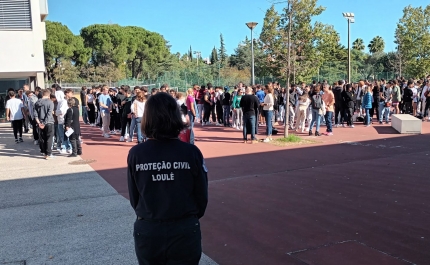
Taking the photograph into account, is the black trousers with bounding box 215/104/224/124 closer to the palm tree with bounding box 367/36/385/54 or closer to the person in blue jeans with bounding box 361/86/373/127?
the person in blue jeans with bounding box 361/86/373/127

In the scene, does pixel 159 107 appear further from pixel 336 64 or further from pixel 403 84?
pixel 336 64

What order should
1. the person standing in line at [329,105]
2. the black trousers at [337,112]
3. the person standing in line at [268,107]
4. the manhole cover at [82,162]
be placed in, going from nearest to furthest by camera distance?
1. the manhole cover at [82,162]
2. the person standing in line at [268,107]
3. the person standing in line at [329,105]
4. the black trousers at [337,112]

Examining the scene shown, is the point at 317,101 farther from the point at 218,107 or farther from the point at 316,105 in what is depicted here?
the point at 218,107

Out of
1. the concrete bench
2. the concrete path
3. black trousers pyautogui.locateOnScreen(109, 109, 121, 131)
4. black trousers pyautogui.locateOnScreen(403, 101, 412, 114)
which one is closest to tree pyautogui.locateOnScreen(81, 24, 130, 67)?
black trousers pyautogui.locateOnScreen(109, 109, 121, 131)

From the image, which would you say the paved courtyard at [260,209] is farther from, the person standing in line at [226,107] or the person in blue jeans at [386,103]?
the person standing in line at [226,107]

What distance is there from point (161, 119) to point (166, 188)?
472 mm

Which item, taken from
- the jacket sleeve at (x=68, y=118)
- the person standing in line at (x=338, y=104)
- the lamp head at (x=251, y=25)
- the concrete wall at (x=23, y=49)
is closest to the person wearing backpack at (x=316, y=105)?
the person standing in line at (x=338, y=104)

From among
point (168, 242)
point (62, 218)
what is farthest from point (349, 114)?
point (168, 242)

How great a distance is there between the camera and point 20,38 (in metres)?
23.3

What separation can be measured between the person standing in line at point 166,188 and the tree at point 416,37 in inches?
1564

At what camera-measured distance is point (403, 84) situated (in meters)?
21.9

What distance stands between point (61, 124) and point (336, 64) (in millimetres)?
34567

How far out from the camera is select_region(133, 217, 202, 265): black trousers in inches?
109

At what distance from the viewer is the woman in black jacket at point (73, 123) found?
39.5 feet
